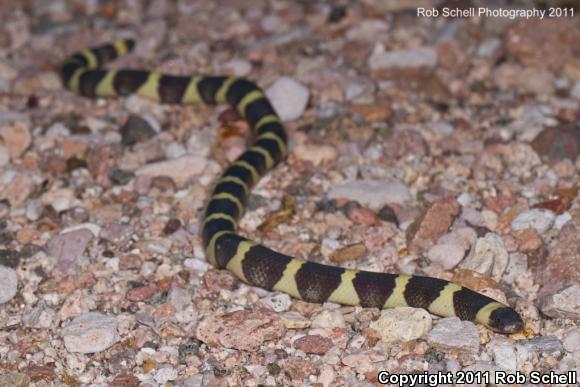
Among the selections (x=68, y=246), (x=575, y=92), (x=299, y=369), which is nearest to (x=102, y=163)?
(x=68, y=246)

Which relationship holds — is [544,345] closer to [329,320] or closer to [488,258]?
[488,258]

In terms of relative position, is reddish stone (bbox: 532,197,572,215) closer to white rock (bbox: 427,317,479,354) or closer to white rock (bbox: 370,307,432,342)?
white rock (bbox: 427,317,479,354)

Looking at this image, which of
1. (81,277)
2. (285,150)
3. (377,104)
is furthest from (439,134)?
(81,277)

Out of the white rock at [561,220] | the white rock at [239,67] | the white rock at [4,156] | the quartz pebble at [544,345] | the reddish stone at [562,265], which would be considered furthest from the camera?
the white rock at [239,67]

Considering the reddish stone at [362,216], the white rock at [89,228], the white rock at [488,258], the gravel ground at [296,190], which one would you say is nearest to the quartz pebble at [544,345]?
the gravel ground at [296,190]

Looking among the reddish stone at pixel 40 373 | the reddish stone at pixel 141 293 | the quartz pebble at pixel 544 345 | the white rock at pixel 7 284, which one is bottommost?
the reddish stone at pixel 40 373

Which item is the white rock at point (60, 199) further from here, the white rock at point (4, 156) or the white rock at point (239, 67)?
the white rock at point (239, 67)

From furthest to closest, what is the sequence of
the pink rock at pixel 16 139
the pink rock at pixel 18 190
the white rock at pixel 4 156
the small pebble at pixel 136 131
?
the small pebble at pixel 136 131
the pink rock at pixel 16 139
the white rock at pixel 4 156
the pink rock at pixel 18 190
